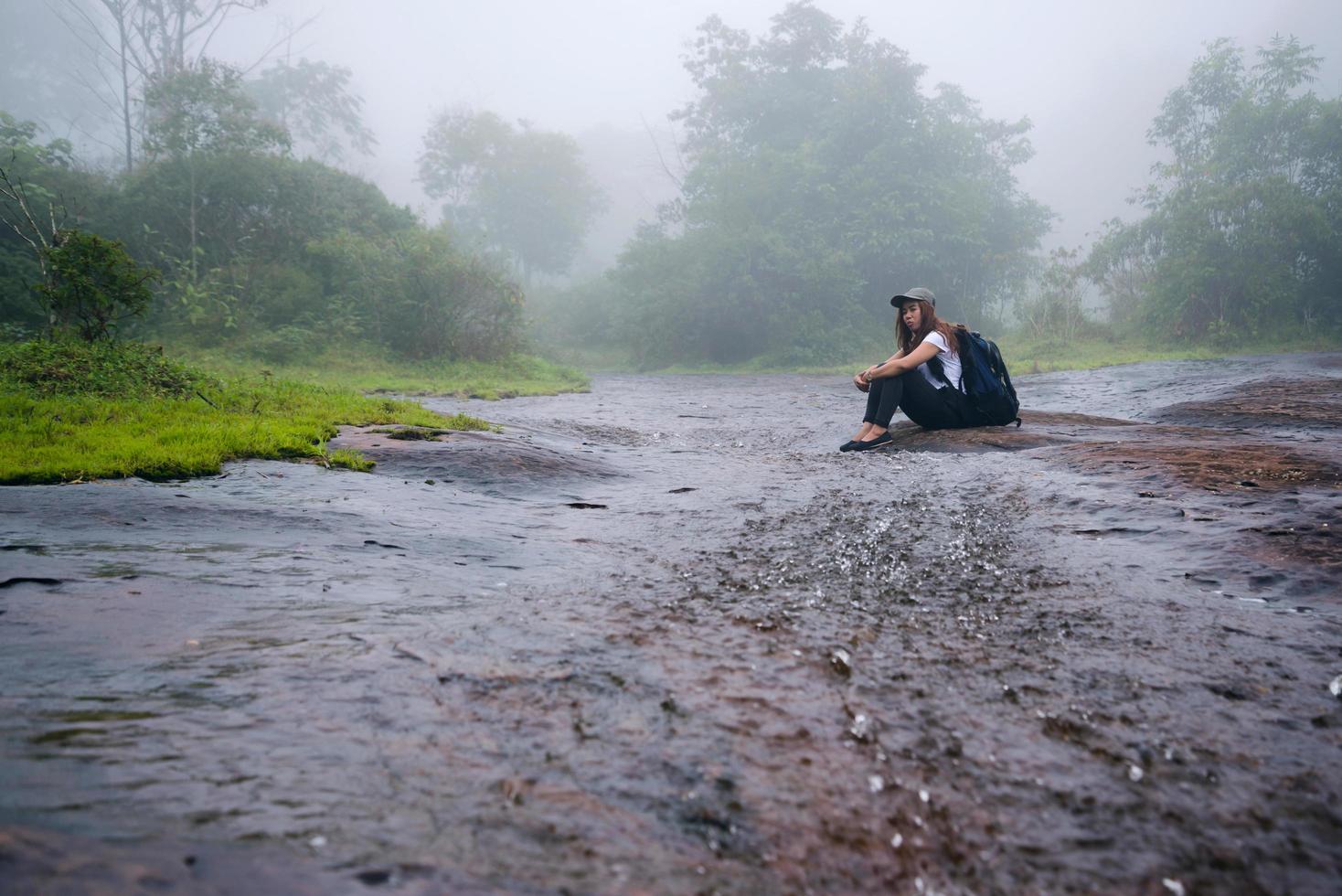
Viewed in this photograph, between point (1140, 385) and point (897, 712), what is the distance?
13.8 m

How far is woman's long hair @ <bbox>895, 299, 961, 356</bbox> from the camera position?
7172 mm

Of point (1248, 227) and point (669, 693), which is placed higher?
point (1248, 227)

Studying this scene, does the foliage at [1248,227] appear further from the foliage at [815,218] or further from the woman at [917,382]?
the woman at [917,382]

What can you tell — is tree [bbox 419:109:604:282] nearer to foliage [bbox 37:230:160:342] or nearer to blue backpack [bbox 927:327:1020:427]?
foliage [bbox 37:230:160:342]

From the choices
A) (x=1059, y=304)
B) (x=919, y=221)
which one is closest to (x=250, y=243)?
(x=919, y=221)

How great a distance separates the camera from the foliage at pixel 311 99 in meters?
47.4

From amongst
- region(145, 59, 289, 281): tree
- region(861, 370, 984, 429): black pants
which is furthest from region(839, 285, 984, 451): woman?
region(145, 59, 289, 281): tree

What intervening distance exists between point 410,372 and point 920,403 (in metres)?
13.8

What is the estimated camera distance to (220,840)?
4.76 ft

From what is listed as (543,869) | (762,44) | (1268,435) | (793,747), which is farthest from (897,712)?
(762,44)

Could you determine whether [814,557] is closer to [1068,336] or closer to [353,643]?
[353,643]

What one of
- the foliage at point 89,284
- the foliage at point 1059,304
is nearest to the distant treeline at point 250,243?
the foliage at point 89,284

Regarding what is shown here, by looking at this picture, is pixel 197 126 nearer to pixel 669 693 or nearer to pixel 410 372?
pixel 410 372

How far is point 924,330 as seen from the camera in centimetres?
718
